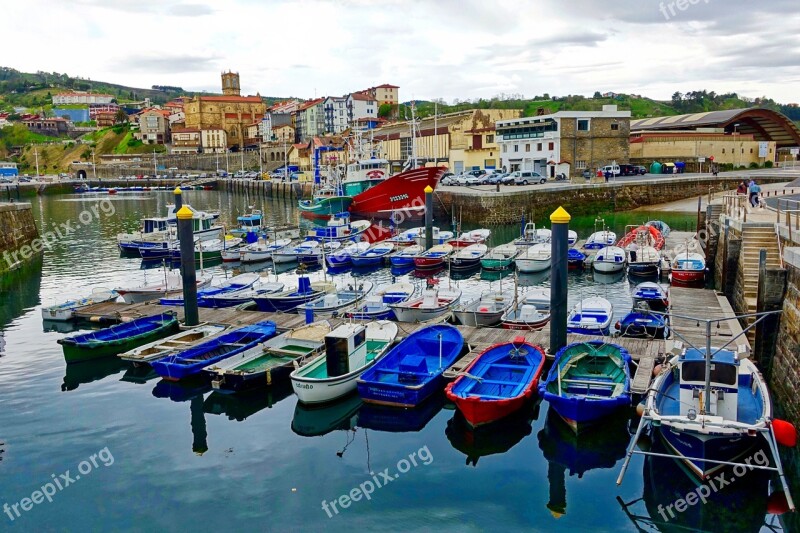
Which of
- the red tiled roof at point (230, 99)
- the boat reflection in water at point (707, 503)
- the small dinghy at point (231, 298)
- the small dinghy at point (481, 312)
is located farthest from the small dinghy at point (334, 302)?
the red tiled roof at point (230, 99)

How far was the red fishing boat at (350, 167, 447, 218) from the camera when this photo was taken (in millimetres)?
58366

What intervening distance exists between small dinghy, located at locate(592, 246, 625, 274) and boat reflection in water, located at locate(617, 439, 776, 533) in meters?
21.0

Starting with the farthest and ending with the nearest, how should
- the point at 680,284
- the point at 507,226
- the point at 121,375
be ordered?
the point at 507,226, the point at 680,284, the point at 121,375

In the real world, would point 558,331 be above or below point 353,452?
above

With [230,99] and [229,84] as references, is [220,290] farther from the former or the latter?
[229,84]

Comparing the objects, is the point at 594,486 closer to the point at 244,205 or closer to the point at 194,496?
the point at 194,496

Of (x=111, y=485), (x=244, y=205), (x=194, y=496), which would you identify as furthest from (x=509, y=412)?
(x=244, y=205)

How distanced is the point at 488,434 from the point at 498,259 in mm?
21063

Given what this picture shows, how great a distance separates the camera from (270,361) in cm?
1902

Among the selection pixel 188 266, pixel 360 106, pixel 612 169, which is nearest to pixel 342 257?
pixel 188 266

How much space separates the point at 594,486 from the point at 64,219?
71843 mm

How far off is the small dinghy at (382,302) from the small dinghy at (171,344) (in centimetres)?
473

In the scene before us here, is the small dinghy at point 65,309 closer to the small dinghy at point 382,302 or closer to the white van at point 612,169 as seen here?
the small dinghy at point 382,302

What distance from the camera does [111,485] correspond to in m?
13.4
